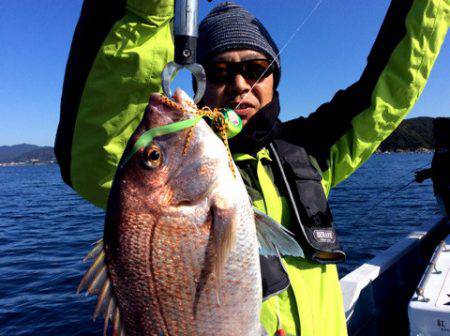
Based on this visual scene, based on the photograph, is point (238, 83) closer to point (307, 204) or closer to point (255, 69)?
point (255, 69)

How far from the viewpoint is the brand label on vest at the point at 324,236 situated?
Result: 218 centimetres

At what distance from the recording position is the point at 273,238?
5.05 feet

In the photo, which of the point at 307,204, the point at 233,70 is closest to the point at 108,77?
the point at 233,70

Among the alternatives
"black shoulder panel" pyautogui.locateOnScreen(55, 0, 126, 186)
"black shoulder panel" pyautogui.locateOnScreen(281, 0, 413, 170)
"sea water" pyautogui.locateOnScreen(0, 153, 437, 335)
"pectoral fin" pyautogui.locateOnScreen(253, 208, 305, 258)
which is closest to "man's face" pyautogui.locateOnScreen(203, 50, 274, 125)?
"black shoulder panel" pyautogui.locateOnScreen(281, 0, 413, 170)

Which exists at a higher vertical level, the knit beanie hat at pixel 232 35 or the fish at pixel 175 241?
the knit beanie hat at pixel 232 35

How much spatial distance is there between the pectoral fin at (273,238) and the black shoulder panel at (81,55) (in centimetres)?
100

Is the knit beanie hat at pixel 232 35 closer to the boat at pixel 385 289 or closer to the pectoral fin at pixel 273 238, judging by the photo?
the pectoral fin at pixel 273 238

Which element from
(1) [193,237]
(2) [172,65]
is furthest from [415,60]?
(1) [193,237]

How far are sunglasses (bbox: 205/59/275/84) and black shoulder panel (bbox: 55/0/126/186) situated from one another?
67 cm

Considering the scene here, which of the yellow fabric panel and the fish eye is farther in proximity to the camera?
the yellow fabric panel

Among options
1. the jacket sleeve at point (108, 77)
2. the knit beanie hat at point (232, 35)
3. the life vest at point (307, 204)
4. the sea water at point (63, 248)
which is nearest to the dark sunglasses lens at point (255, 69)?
the knit beanie hat at point (232, 35)

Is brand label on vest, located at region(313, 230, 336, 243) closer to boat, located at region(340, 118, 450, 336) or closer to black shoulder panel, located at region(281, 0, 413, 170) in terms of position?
black shoulder panel, located at region(281, 0, 413, 170)

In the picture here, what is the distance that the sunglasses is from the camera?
2.11m

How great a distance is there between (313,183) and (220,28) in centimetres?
113
